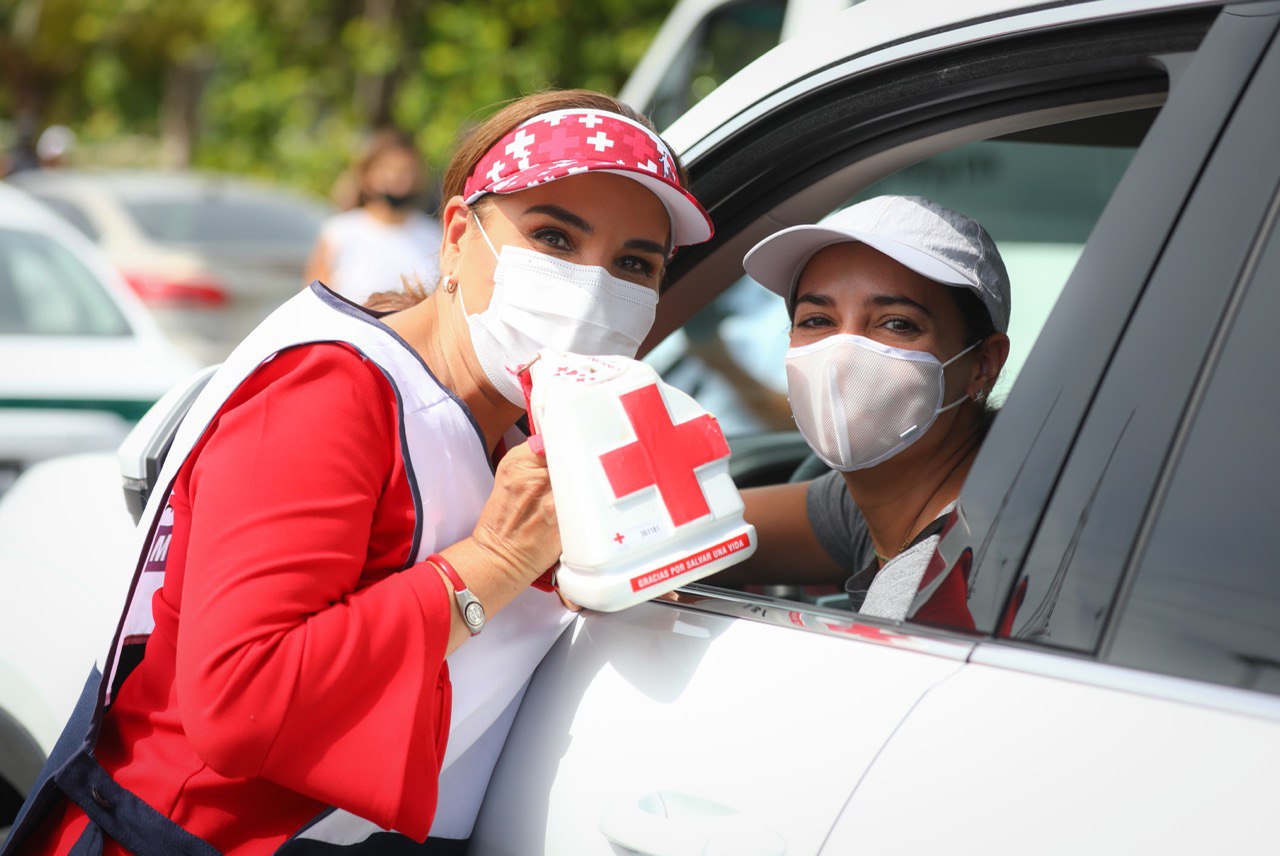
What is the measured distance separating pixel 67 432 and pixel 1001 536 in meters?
3.72

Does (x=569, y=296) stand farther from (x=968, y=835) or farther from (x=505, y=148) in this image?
(x=968, y=835)

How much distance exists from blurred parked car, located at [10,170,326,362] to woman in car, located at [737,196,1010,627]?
692cm

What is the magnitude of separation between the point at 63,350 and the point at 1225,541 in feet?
14.6

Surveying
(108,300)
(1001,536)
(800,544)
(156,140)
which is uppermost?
(156,140)

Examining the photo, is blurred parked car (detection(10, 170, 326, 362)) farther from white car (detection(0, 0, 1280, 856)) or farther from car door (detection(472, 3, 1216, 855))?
white car (detection(0, 0, 1280, 856))

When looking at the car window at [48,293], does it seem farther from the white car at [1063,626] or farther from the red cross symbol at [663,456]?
the red cross symbol at [663,456]

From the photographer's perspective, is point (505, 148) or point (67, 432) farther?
point (67, 432)

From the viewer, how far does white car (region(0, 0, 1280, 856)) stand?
1154mm

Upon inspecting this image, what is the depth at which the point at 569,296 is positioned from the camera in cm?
178

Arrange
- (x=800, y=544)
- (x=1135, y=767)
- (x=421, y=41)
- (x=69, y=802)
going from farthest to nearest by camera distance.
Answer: (x=421, y=41) < (x=800, y=544) < (x=69, y=802) < (x=1135, y=767)

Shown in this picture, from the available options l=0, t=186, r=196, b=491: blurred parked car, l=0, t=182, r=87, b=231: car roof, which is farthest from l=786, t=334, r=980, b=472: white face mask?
l=0, t=182, r=87, b=231: car roof

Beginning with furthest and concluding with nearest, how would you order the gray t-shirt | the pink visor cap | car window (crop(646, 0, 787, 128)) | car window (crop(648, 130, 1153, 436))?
car window (crop(646, 0, 787, 128)) → car window (crop(648, 130, 1153, 436)) → the gray t-shirt → the pink visor cap

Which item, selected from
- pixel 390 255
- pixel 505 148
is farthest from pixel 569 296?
pixel 390 255

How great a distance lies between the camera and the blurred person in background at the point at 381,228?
619cm
